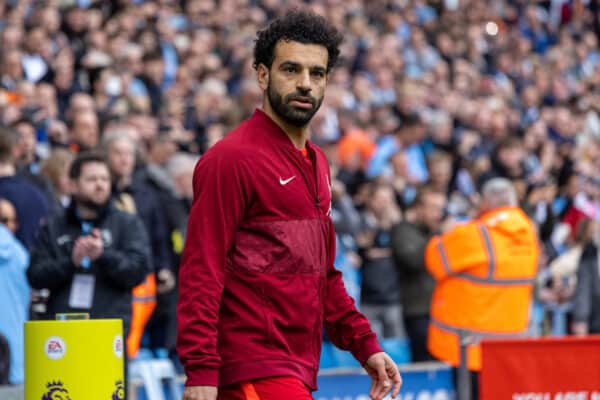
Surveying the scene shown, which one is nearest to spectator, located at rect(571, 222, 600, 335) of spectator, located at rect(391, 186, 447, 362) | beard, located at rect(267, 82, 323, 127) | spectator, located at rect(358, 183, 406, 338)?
spectator, located at rect(358, 183, 406, 338)

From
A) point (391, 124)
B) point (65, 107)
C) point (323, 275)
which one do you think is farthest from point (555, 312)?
point (323, 275)

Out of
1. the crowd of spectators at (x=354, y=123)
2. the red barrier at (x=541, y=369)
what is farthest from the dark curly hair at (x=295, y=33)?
the red barrier at (x=541, y=369)

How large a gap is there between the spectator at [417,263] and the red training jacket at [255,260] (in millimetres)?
6139

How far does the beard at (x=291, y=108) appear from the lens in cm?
456

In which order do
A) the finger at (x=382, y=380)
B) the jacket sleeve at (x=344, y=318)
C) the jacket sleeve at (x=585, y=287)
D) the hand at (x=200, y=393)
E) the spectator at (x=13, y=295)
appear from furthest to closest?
the jacket sleeve at (x=585, y=287)
the spectator at (x=13, y=295)
the jacket sleeve at (x=344, y=318)
the finger at (x=382, y=380)
the hand at (x=200, y=393)

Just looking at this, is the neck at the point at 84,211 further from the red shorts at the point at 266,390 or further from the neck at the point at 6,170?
the red shorts at the point at 266,390

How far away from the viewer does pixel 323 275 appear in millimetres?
4711

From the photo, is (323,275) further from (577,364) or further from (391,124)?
(391,124)

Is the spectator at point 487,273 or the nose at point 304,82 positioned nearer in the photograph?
the nose at point 304,82

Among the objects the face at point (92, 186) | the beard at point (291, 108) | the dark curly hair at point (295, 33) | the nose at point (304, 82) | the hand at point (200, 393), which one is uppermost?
the dark curly hair at point (295, 33)

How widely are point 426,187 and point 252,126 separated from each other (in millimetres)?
6750

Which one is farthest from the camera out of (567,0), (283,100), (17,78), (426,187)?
(567,0)

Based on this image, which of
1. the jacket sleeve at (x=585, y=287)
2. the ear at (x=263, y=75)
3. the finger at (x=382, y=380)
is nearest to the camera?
the ear at (x=263, y=75)

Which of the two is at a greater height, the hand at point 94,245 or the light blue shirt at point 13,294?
the hand at point 94,245
